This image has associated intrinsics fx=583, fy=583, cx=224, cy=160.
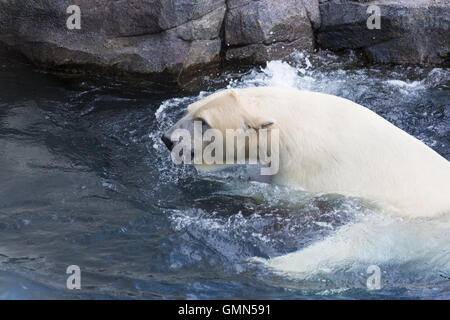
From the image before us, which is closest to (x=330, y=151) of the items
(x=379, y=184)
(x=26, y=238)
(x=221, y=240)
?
(x=379, y=184)

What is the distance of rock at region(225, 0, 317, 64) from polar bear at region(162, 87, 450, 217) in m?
3.49

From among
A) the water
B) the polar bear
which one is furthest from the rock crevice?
the polar bear

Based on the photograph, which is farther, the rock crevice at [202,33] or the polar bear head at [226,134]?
the rock crevice at [202,33]

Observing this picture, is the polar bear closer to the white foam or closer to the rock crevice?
the white foam

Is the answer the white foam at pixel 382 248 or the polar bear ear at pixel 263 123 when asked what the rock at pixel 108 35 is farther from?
the white foam at pixel 382 248

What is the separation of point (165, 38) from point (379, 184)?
3.80 metres

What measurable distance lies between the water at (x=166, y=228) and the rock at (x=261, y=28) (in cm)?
185

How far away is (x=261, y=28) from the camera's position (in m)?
7.37

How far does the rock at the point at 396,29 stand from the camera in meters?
7.49

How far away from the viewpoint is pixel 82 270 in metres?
3.84

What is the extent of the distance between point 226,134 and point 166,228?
0.87 meters

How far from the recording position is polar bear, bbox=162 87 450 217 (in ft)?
12.9

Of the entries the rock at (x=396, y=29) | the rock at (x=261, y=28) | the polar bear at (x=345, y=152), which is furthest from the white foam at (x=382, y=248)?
the rock at (x=396, y=29)
